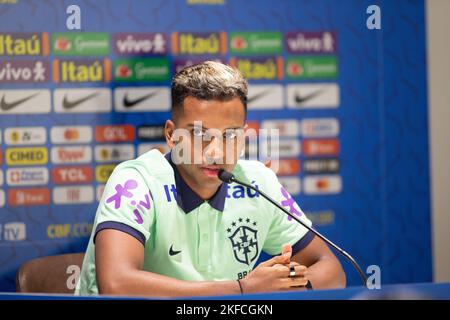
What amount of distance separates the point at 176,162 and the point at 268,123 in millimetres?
1103

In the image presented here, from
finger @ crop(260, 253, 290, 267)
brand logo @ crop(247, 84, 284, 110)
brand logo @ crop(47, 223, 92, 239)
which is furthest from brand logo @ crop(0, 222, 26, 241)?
finger @ crop(260, 253, 290, 267)

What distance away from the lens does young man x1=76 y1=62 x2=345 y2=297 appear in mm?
1705

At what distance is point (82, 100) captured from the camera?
2777mm

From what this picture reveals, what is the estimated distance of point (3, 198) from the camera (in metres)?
2.74

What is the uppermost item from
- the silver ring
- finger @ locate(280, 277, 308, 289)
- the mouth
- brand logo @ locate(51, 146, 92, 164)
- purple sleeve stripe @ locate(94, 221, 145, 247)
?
brand logo @ locate(51, 146, 92, 164)

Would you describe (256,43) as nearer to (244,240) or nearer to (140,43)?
(140,43)

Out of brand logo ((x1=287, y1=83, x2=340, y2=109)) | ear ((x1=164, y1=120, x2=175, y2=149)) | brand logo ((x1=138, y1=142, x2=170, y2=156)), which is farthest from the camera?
brand logo ((x1=287, y1=83, x2=340, y2=109))

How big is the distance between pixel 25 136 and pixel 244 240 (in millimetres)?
1234

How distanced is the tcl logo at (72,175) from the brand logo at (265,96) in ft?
2.31

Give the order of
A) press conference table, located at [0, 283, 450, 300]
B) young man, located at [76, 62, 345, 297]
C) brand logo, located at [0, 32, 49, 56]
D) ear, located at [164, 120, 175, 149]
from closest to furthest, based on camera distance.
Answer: press conference table, located at [0, 283, 450, 300], young man, located at [76, 62, 345, 297], ear, located at [164, 120, 175, 149], brand logo, located at [0, 32, 49, 56]

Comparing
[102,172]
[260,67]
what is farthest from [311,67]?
[102,172]

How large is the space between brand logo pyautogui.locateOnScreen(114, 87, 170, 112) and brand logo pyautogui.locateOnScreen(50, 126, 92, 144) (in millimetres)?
155

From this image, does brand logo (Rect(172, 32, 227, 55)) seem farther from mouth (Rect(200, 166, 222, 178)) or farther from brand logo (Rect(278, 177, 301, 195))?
mouth (Rect(200, 166, 222, 178))
